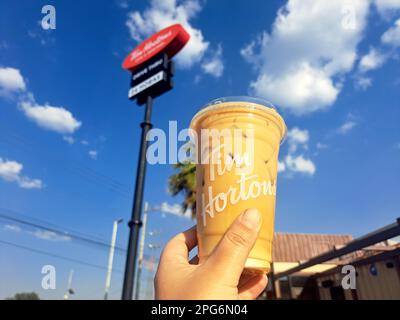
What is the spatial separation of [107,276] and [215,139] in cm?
3004

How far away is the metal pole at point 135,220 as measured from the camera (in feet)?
16.0

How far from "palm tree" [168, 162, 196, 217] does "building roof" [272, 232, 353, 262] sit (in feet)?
15.9

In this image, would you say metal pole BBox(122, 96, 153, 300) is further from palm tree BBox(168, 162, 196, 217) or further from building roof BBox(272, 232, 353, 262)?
building roof BBox(272, 232, 353, 262)

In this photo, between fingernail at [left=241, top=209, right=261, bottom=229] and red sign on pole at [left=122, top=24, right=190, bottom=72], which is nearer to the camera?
fingernail at [left=241, top=209, right=261, bottom=229]

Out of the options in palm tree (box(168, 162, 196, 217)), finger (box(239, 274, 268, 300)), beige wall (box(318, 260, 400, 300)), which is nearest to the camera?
finger (box(239, 274, 268, 300))

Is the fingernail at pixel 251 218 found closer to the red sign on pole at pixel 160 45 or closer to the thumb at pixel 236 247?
the thumb at pixel 236 247

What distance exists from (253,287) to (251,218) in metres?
0.52

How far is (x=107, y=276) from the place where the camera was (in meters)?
28.0

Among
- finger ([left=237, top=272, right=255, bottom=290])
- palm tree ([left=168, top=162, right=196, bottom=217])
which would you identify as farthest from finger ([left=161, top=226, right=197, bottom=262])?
palm tree ([left=168, top=162, right=196, bottom=217])

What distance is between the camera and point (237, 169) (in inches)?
55.1

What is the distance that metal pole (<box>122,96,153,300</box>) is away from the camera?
489cm

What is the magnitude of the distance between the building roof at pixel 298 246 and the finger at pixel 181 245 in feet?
44.5

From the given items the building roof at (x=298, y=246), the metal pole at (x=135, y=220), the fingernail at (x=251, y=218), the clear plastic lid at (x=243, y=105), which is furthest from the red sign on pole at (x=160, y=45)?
the building roof at (x=298, y=246)
